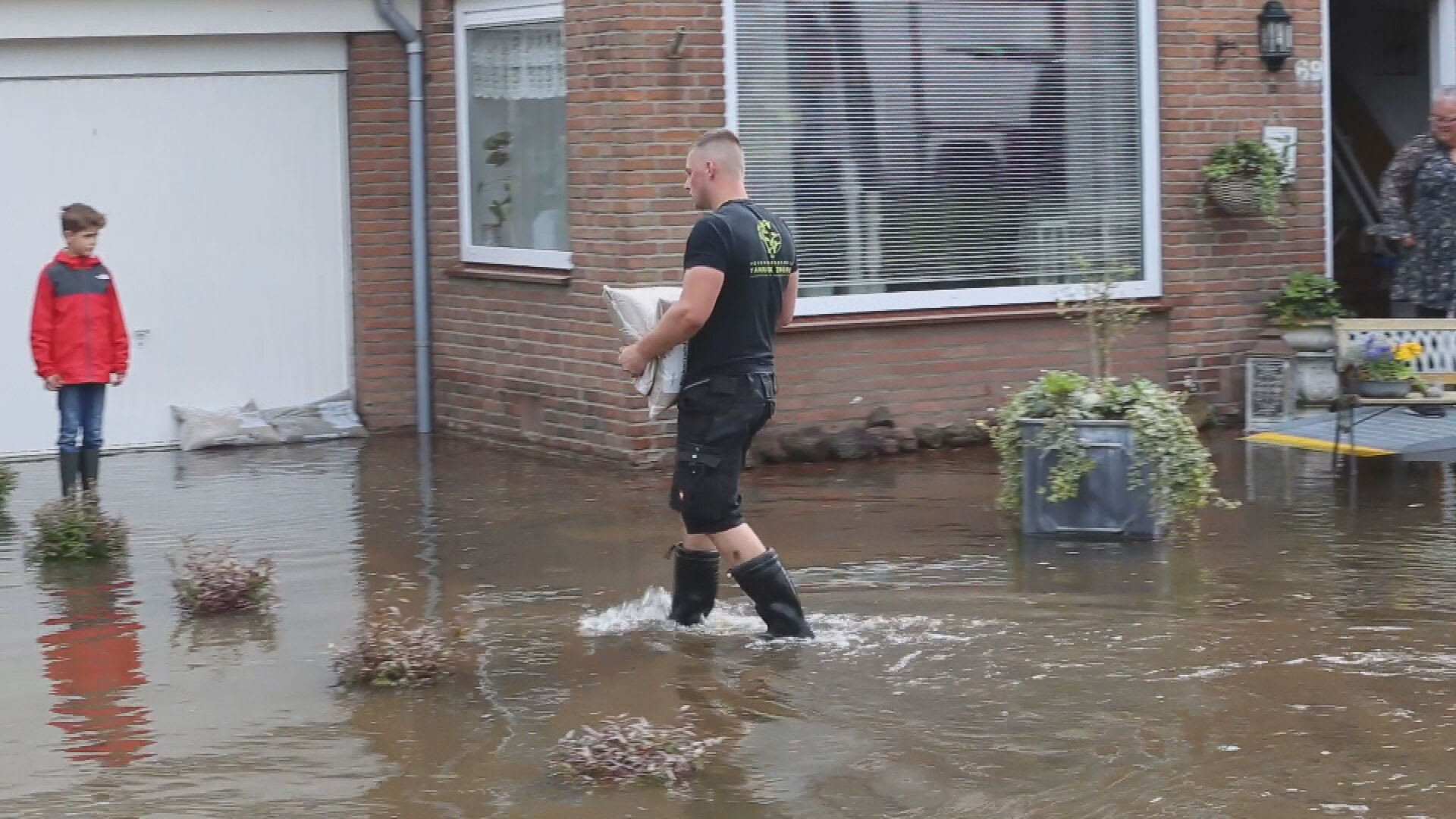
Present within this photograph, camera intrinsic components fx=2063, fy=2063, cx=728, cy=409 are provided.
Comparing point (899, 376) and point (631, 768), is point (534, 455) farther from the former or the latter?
point (631, 768)

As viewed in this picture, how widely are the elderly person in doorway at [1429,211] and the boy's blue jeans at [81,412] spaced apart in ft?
21.9

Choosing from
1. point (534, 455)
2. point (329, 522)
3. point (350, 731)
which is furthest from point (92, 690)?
point (534, 455)

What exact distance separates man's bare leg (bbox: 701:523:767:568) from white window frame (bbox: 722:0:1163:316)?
4465mm

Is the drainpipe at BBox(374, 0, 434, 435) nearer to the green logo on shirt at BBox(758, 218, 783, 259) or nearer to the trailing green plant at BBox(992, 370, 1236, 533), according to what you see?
the trailing green plant at BBox(992, 370, 1236, 533)

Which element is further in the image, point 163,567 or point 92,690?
point 163,567

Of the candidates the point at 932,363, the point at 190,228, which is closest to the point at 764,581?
the point at 932,363

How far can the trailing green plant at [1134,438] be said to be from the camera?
28.5ft

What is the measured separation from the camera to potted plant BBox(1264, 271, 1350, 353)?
1216 cm

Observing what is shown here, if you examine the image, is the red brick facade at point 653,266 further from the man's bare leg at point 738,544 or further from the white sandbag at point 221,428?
the man's bare leg at point 738,544

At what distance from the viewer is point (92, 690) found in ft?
21.7

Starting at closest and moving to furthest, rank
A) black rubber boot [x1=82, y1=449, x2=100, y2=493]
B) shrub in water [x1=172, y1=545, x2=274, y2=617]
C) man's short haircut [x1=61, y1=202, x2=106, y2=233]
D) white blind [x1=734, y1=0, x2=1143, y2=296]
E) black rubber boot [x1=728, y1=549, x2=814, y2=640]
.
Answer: black rubber boot [x1=728, y1=549, x2=814, y2=640] → shrub in water [x1=172, y1=545, x2=274, y2=617] → man's short haircut [x1=61, y1=202, x2=106, y2=233] → black rubber boot [x1=82, y1=449, x2=100, y2=493] → white blind [x1=734, y1=0, x2=1143, y2=296]

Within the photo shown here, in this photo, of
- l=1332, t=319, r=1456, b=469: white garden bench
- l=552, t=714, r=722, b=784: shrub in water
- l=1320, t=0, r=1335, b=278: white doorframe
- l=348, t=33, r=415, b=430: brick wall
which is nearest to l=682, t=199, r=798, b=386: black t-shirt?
l=552, t=714, r=722, b=784: shrub in water

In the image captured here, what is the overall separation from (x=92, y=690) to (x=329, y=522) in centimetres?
323

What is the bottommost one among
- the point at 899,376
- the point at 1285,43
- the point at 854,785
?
the point at 854,785
